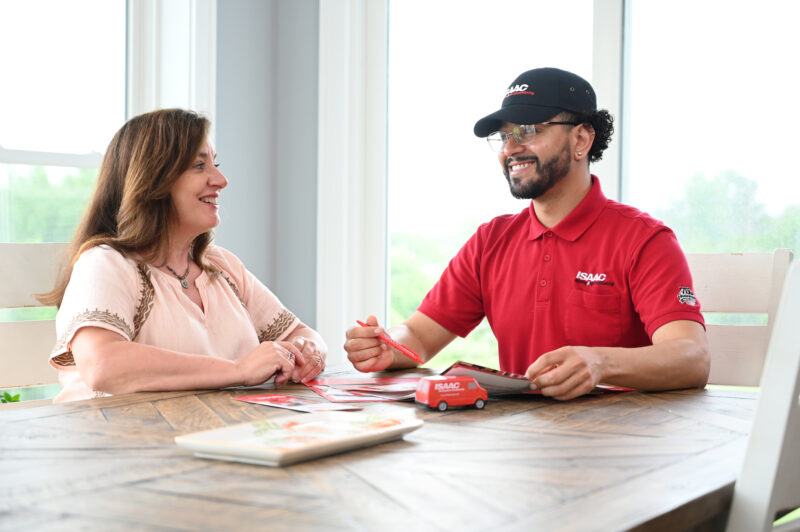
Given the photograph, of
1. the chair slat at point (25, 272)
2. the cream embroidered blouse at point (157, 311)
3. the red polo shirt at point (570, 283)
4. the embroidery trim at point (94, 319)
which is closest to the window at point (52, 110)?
the chair slat at point (25, 272)

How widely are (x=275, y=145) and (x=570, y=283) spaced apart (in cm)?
170

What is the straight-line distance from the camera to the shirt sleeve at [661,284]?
172cm

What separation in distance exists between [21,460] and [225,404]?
0.43m

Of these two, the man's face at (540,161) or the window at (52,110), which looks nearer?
the man's face at (540,161)

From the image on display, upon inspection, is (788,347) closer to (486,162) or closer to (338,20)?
(486,162)

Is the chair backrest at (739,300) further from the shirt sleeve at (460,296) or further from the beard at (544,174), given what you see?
the shirt sleeve at (460,296)

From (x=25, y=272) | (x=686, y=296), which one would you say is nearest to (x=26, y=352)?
(x=25, y=272)

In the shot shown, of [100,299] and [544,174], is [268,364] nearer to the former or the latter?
[100,299]

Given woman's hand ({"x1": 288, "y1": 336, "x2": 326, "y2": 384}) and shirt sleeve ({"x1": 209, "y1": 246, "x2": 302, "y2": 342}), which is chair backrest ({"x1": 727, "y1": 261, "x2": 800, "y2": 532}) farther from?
shirt sleeve ({"x1": 209, "y1": 246, "x2": 302, "y2": 342})

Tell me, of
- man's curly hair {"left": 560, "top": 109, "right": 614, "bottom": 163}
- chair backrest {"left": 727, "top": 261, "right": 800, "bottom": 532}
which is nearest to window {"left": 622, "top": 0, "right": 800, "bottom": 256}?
man's curly hair {"left": 560, "top": 109, "right": 614, "bottom": 163}

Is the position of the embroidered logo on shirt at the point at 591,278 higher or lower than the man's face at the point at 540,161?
lower

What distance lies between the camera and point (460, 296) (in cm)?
216

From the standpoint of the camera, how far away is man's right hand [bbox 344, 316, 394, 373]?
1749mm

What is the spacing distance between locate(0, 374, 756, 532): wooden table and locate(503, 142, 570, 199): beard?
2.94ft
